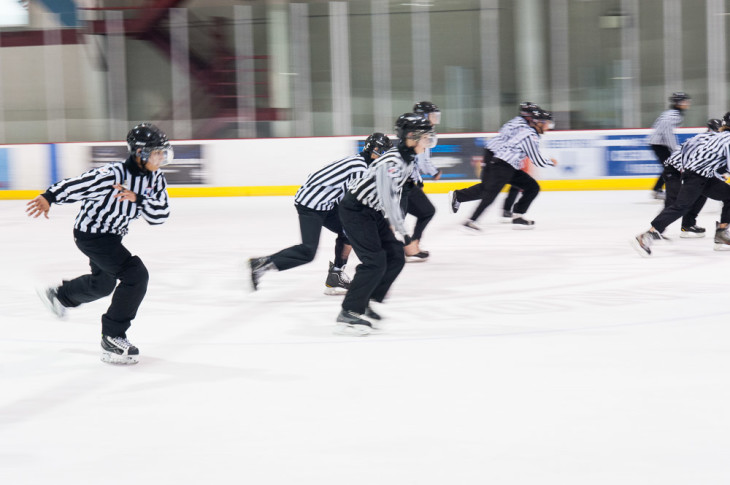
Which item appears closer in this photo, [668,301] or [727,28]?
[668,301]

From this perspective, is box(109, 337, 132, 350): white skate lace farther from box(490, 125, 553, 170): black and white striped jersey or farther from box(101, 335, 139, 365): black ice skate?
box(490, 125, 553, 170): black and white striped jersey

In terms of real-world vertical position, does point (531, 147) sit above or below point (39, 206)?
above

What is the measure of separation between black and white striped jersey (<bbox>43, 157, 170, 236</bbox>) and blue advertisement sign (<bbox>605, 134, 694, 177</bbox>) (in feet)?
35.3

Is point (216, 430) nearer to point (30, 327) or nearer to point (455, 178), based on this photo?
point (30, 327)

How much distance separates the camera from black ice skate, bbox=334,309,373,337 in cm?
524

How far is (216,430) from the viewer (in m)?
3.50

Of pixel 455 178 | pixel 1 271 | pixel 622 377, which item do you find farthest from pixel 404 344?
pixel 455 178

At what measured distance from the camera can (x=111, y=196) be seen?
4.59 metres

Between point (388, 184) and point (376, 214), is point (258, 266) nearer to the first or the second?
point (376, 214)

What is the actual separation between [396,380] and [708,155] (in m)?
4.85

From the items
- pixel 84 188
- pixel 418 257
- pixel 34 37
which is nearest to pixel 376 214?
pixel 84 188

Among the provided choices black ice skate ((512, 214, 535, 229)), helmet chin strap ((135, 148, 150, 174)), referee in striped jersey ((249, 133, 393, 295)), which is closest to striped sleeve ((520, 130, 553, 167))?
black ice skate ((512, 214, 535, 229))

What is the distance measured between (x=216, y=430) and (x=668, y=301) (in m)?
3.65

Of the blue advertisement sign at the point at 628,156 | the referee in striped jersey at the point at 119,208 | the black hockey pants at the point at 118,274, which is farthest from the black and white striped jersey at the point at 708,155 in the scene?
the blue advertisement sign at the point at 628,156
